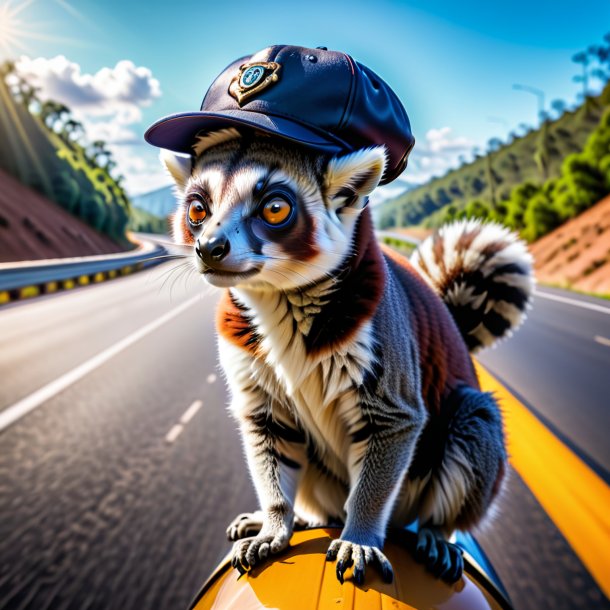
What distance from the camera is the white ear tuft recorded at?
140cm

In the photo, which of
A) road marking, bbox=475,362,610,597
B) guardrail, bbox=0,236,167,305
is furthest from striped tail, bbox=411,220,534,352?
guardrail, bbox=0,236,167,305

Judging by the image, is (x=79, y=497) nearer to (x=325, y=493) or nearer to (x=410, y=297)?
(x=325, y=493)

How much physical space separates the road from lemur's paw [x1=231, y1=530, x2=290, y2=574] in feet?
2.69

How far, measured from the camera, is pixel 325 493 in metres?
2.17

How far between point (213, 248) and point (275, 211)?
217mm

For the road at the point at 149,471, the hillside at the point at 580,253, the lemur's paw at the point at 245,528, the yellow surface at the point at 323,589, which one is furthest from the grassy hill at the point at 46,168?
the yellow surface at the point at 323,589

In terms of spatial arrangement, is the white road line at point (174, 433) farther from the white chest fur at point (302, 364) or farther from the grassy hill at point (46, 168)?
the grassy hill at point (46, 168)

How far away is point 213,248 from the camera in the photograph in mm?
1368

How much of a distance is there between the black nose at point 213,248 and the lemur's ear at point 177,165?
391 mm

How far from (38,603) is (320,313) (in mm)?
2060

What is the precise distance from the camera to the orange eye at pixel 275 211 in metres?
1.47

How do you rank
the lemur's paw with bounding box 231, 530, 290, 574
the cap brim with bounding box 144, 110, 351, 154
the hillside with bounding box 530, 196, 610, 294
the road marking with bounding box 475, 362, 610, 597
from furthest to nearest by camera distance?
1. the hillside with bounding box 530, 196, 610, 294
2. the road marking with bounding box 475, 362, 610, 597
3. the lemur's paw with bounding box 231, 530, 290, 574
4. the cap brim with bounding box 144, 110, 351, 154

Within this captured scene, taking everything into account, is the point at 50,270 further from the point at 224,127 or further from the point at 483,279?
the point at 224,127

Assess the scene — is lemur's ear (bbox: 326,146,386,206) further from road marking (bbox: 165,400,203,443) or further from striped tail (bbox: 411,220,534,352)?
road marking (bbox: 165,400,203,443)
